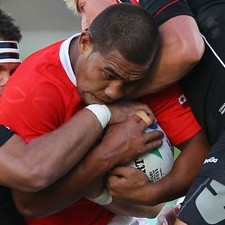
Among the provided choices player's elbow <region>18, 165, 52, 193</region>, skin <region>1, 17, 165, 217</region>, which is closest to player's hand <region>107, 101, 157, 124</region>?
skin <region>1, 17, 165, 217</region>

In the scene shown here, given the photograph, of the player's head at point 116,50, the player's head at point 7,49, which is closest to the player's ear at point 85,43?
the player's head at point 116,50

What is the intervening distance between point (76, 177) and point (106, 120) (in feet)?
0.78

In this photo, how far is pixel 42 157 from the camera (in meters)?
2.20

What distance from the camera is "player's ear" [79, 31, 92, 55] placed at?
230 centimetres

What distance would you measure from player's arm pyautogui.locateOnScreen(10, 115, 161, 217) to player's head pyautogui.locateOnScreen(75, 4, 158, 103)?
0.16 meters

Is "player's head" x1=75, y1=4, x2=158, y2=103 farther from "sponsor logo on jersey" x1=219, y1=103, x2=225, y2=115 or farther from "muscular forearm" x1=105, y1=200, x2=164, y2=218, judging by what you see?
"muscular forearm" x1=105, y1=200, x2=164, y2=218

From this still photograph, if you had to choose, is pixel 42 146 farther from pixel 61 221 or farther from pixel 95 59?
pixel 61 221

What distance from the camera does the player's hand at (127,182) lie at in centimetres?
238

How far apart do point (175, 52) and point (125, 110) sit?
12.2 inches

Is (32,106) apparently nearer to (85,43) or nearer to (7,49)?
(85,43)

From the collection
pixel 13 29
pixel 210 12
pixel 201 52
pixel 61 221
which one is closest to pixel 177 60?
pixel 201 52

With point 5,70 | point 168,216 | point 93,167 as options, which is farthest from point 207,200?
point 5,70

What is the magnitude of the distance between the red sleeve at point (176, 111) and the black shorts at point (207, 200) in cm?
37

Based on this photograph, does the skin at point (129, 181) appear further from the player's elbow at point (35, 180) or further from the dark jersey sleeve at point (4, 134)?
the dark jersey sleeve at point (4, 134)
